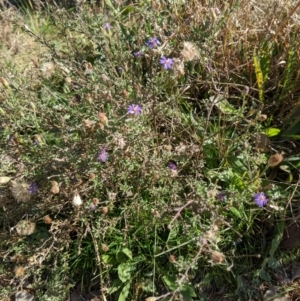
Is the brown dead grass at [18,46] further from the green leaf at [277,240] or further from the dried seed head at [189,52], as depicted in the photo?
the green leaf at [277,240]

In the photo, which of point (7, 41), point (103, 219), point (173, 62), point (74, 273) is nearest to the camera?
point (173, 62)

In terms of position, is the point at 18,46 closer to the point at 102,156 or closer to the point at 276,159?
the point at 102,156

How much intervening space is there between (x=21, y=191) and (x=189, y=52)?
2.43 feet

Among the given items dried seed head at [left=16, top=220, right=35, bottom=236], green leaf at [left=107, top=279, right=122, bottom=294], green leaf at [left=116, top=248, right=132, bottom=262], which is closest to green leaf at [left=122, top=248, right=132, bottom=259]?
green leaf at [left=116, top=248, right=132, bottom=262]

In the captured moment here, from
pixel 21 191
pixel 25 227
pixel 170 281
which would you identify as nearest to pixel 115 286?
pixel 170 281

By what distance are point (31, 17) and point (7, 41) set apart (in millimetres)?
205

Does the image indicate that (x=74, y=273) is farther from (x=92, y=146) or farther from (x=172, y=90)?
(x=172, y=90)

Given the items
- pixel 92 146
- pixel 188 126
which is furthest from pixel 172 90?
pixel 92 146

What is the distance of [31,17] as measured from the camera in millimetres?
2596

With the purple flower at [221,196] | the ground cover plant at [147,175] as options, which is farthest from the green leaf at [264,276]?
the purple flower at [221,196]

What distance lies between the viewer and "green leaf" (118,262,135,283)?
5.32 ft

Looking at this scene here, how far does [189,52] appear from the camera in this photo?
1.41 meters

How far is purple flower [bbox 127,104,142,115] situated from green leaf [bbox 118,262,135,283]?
599 mm

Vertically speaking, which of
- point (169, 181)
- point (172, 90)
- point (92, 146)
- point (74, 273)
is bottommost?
point (74, 273)
